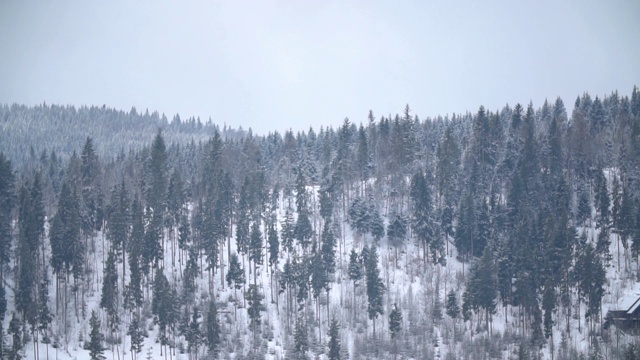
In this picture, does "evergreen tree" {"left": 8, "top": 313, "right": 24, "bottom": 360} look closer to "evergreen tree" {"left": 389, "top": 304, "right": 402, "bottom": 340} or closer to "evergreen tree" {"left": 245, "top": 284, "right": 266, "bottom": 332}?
"evergreen tree" {"left": 245, "top": 284, "right": 266, "bottom": 332}

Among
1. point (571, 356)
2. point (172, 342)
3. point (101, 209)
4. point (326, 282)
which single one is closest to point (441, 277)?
point (326, 282)

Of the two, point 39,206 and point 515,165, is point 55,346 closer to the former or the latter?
point 39,206

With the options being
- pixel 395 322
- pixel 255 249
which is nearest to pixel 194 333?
pixel 255 249

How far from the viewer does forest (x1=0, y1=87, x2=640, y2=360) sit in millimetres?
92688

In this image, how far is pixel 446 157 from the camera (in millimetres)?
124250

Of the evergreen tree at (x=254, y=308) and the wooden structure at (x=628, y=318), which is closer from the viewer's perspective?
the wooden structure at (x=628, y=318)

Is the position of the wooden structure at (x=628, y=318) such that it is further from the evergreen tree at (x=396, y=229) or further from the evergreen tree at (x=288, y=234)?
the evergreen tree at (x=288, y=234)

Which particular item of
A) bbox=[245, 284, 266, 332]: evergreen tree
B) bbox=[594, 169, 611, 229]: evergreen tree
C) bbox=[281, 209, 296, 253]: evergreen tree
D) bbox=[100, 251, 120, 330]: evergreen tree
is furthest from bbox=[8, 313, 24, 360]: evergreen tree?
bbox=[594, 169, 611, 229]: evergreen tree

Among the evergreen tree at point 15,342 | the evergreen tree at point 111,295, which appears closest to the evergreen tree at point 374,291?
the evergreen tree at point 111,295

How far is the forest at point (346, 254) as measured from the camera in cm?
9269

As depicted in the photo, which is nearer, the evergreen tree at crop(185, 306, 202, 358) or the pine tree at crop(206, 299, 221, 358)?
the evergreen tree at crop(185, 306, 202, 358)

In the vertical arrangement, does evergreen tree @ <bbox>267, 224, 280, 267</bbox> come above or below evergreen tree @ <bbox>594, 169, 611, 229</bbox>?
below

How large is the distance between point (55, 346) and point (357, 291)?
43.8m

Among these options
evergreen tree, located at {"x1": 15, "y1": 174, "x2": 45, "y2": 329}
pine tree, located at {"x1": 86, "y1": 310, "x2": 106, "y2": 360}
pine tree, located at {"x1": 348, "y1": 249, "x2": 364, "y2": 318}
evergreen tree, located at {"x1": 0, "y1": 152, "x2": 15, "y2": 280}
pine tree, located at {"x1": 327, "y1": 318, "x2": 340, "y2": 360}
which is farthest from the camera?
pine tree, located at {"x1": 348, "y1": 249, "x2": 364, "y2": 318}
